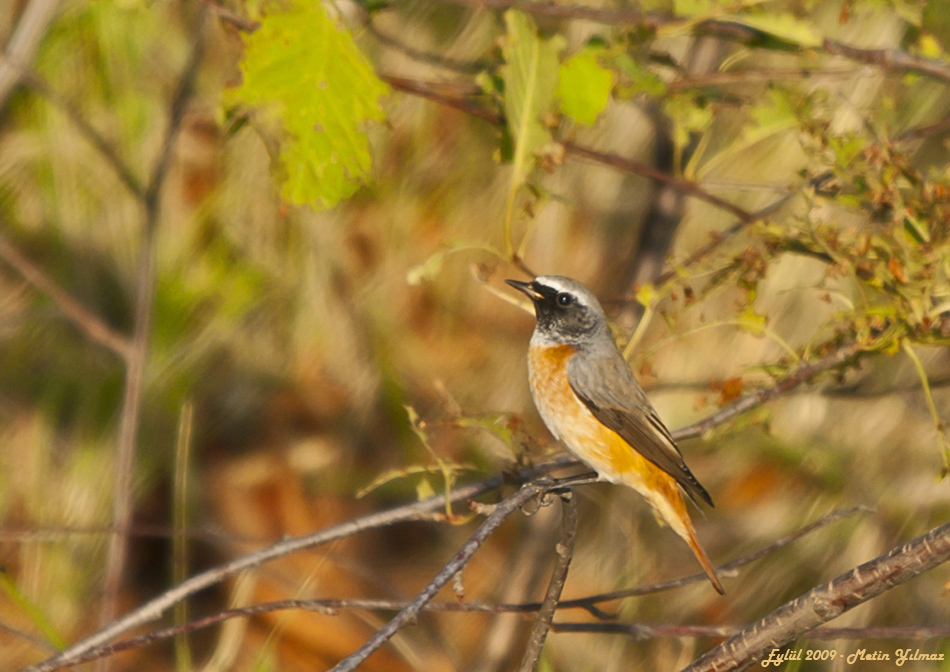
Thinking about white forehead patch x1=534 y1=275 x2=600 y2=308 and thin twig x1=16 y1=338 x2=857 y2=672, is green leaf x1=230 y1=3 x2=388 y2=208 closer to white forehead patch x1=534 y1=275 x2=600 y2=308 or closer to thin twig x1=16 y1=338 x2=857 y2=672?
thin twig x1=16 y1=338 x2=857 y2=672

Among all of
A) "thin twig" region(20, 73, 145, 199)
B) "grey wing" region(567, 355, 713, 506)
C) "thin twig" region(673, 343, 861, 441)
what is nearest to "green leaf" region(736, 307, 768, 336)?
"thin twig" region(673, 343, 861, 441)

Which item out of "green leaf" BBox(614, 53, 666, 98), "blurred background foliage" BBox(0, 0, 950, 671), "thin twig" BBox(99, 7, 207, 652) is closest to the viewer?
"green leaf" BBox(614, 53, 666, 98)

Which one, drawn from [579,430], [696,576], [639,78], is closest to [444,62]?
[639,78]

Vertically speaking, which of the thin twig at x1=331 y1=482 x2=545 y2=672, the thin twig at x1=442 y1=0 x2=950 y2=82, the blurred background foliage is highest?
the thin twig at x1=442 y1=0 x2=950 y2=82

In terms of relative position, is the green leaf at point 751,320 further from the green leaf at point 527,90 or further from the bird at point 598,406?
the green leaf at point 527,90

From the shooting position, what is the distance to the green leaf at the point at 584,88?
2342mm

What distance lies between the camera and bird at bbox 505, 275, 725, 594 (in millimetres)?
2879

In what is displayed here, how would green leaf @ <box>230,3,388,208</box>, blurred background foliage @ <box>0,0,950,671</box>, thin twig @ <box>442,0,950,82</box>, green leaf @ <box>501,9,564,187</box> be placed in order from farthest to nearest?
blurred background foliage @ <box>0,0,950,671</box>
thin twig @ <box>442,0,950,82</box>
green leaf @ <box>501,9,564,187</box>
green leaf @ <box>230,3,388,208</box>

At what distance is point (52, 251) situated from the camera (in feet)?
11.3

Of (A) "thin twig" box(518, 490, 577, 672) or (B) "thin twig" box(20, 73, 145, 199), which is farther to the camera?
(B) "thin twig" box(20, 73, 145, 199)

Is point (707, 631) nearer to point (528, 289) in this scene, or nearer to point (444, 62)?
point (528, 289)

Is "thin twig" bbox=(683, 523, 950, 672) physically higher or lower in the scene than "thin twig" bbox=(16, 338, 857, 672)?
higher

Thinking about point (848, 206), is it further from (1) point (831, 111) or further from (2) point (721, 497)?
(2) point (721, 497)

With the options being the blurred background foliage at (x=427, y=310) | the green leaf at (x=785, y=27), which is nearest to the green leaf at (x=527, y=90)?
the green leaf at (x=785, y=27)
